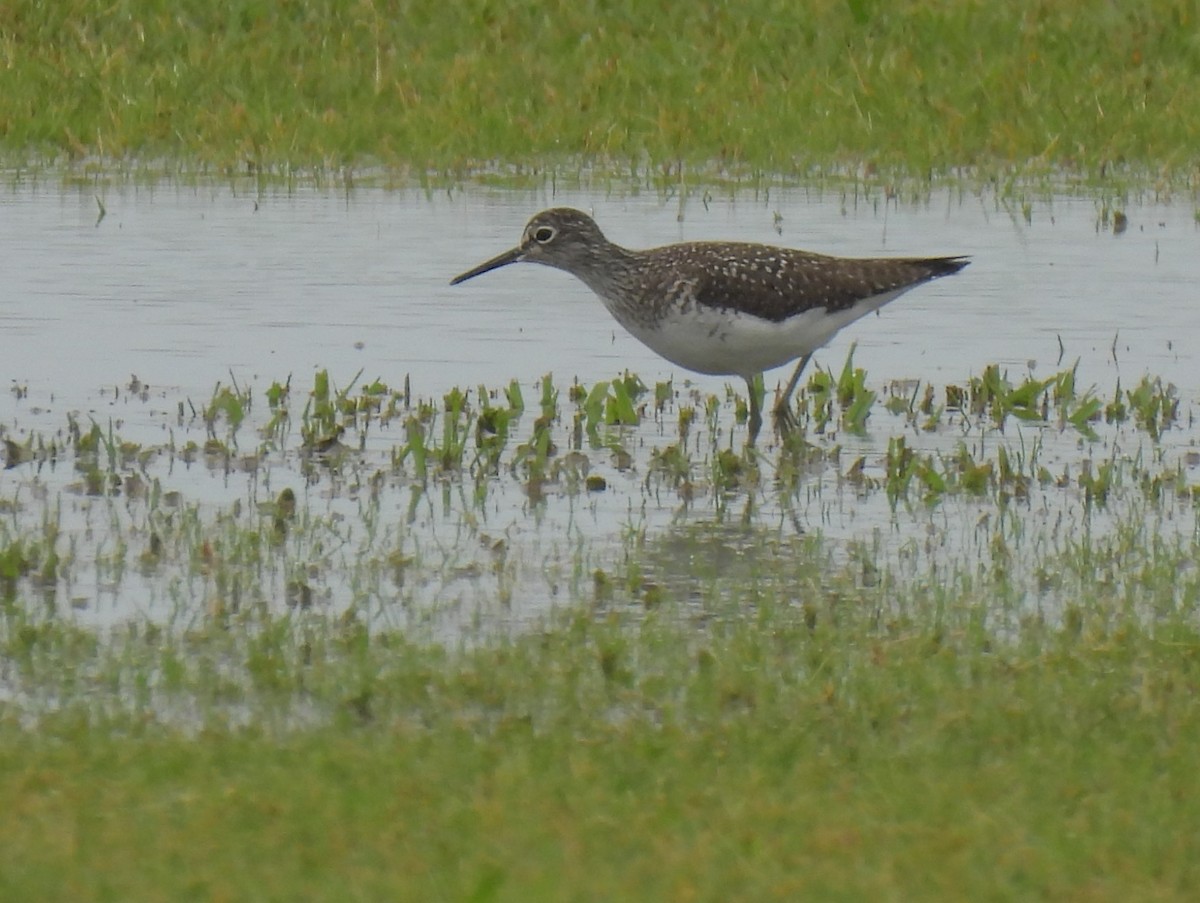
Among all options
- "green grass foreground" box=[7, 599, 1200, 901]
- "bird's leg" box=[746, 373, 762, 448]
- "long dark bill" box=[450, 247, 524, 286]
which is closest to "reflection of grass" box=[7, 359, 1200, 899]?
"green grass foreground" box=[7, 599, 1200, 901]

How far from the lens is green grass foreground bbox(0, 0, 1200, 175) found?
61.0ft

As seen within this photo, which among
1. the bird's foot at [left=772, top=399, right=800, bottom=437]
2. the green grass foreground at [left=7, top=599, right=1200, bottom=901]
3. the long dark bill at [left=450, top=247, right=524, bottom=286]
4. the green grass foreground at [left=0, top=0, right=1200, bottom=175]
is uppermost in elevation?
the green grass foreground at [left=0, top=0, right=1200, bottom=175]

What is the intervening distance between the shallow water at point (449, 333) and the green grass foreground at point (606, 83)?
101 cm

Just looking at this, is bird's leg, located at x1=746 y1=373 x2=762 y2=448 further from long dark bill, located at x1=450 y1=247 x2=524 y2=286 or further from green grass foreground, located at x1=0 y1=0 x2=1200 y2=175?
green grass foreground, located at x1=0 y1=0 x2=1200 y2=175

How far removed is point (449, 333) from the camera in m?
13.8

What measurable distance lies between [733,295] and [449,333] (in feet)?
8.50

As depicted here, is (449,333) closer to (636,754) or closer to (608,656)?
(608,656)

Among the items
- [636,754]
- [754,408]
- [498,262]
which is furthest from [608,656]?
[498,262]

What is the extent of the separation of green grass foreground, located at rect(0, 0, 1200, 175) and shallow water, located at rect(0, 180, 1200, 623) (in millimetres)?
1010

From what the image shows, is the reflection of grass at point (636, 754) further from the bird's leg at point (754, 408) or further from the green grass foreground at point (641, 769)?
the bird's leg at point (754, 408)

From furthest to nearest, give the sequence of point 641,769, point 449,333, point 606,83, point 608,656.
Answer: point 606,83 → point 449,333 → point 608,656 → point 641,769

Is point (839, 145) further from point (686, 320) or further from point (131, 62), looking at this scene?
point (686, 320)

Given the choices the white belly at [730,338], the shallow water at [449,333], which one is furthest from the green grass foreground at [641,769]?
the white belly at [730,338]

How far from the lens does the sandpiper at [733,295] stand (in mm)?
11602
